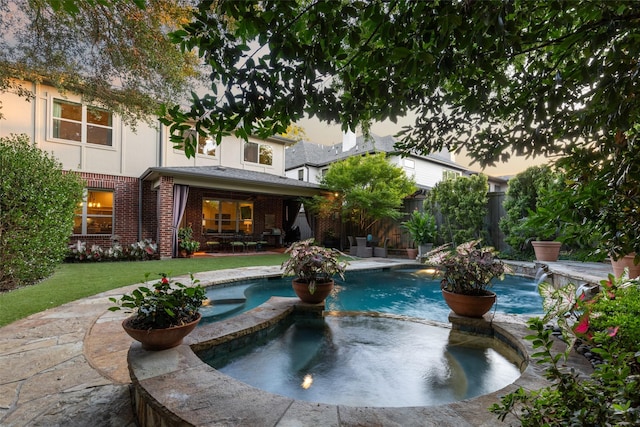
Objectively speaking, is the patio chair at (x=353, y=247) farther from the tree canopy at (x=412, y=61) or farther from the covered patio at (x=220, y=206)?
the tree canopy at (x=412, y=61)

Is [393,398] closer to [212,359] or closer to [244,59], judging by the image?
[212,359]

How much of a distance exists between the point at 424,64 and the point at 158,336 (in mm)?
2449

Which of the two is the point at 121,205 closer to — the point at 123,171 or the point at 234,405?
the point at 123,171

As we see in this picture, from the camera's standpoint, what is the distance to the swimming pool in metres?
5.12

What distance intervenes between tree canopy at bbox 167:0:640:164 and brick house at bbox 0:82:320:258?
26.3 feet

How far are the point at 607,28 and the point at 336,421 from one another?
2055 millimetres

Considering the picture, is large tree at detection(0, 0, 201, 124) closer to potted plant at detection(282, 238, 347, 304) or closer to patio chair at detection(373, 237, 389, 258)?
potted plant at detection(282, 238, 347, 304)

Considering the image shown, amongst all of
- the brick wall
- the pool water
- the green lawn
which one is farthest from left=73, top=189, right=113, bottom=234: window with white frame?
the pool water

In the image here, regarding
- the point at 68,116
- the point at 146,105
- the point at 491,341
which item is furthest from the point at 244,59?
the point at 68,116

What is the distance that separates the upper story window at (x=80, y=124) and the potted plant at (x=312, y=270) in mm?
9322

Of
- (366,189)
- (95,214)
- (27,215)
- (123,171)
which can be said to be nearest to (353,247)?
(366,189)

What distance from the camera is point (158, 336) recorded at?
224cm

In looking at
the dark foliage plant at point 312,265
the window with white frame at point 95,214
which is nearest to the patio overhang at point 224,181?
the window with white frame at point 95,214

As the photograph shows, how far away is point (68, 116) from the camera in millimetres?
10023
